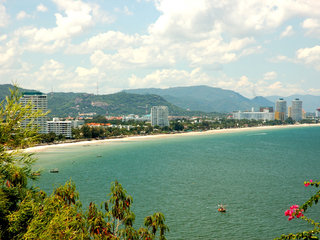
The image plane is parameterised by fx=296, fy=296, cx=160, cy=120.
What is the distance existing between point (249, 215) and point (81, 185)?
3442 cm

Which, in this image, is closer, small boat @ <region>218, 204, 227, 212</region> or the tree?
the tree

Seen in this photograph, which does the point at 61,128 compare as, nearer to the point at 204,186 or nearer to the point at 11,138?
the point at 204,186

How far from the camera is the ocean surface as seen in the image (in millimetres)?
38938

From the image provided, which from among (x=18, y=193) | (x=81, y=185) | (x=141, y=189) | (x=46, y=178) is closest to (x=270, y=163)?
(x=141, y=189)

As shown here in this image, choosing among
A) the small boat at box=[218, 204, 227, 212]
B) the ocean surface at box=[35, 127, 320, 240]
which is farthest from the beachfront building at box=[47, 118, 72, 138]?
the small boat at box=[218, 204, 227, 212]

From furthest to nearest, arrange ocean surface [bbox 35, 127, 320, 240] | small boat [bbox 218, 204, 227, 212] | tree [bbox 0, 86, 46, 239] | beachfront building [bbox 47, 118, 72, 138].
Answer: beachfront building [bbox 47, 118, 72, 138]
small boat [bbox 218, 204, 227, 212]
ocean surface [bbox 35, 127, 320, 240]
tree [bbox 0, 86, 46, 239]

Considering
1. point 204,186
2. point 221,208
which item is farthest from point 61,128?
point 221,208

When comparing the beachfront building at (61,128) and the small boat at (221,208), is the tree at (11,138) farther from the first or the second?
the beachfront building at (61,128)

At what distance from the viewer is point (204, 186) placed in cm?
6012

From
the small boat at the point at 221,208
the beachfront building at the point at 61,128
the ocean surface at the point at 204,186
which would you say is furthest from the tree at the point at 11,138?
the beachfront building at the point at 61,128

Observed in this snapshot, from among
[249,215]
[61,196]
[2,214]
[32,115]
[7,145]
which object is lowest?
[249,215]

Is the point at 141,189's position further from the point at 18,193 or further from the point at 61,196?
the point at 18,193

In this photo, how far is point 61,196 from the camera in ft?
74.3

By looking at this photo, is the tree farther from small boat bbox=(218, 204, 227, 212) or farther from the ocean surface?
small boat bbox=(218, 204, 227, 212)
